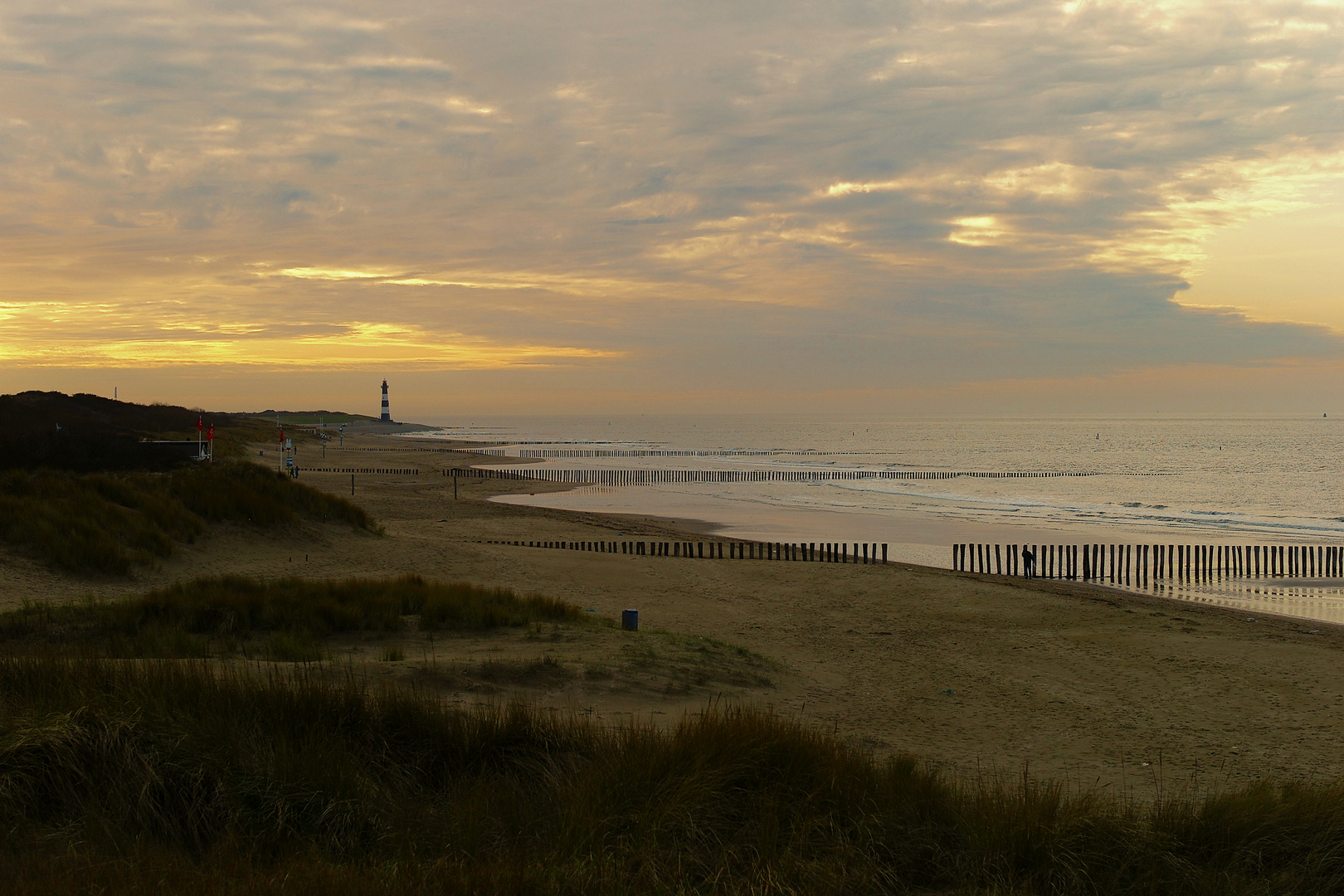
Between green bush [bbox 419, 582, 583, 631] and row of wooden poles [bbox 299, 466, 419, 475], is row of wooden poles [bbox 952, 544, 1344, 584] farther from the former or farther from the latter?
row of wooden poles [bbox 299, 466, 419, 475]

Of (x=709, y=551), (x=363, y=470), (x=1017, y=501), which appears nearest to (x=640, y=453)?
(x=363, y=470)

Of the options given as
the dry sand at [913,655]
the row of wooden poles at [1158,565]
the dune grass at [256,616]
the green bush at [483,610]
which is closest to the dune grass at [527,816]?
the dry sand at [913,655]

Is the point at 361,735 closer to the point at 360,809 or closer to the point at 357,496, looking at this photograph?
the point at 360,809

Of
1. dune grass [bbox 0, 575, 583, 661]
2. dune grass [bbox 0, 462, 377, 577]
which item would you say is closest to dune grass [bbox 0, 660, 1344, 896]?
dune grass [bbox 0, 575, 583, 661]

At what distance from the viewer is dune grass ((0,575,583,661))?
9.46 meters

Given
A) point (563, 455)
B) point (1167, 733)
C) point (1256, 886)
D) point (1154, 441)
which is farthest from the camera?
point (1154, 441)

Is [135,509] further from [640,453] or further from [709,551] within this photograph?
[640,453]

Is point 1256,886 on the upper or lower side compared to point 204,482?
lower

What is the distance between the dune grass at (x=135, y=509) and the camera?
50.4 feet

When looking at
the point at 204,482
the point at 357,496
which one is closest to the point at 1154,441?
the point at 357,496

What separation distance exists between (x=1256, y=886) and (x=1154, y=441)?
14867cm

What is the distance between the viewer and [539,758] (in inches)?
235

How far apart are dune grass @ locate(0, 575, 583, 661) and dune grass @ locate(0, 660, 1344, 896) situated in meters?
3.39

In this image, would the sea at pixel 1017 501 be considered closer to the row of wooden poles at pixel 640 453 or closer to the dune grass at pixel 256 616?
the row of wooden poles at pixel 640 453
